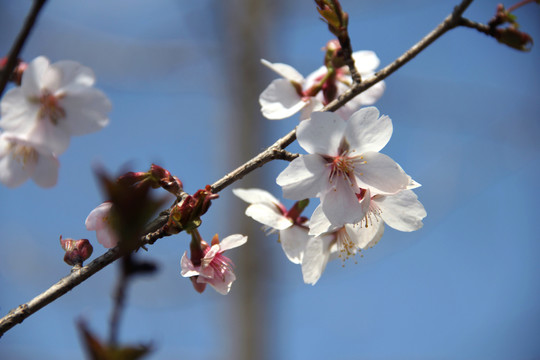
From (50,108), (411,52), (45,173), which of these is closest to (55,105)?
(50,108)

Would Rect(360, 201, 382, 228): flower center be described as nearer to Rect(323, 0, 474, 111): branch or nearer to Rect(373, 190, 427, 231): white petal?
Rect(373, 190, 427, 231): white petal

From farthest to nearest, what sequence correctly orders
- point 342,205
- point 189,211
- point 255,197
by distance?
1. point 255,197
2. point 342,205
3. point 189,211

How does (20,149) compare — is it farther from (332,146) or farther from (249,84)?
(249,84)

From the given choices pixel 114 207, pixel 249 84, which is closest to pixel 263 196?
pixel 114 207

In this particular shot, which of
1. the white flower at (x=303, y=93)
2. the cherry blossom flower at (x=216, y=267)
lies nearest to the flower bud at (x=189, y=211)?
the cherry blossom flower at (x=216, y=267)

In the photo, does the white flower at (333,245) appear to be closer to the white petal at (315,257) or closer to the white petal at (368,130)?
the white petal at (315,257)

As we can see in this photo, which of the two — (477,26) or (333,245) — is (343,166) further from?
(477,26)

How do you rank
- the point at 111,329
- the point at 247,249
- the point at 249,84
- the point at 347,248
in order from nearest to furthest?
the point at 111,329 → the point at 347,248 → the point at 247,249 → the point at 249,84
